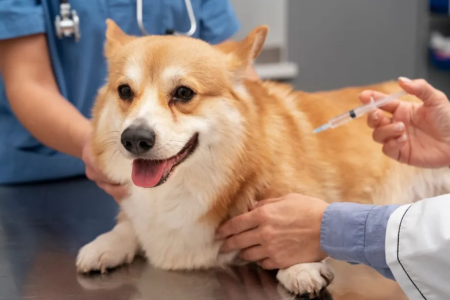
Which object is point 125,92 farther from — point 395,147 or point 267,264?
point 395,147

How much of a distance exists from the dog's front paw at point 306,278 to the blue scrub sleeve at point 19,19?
2.66 ft

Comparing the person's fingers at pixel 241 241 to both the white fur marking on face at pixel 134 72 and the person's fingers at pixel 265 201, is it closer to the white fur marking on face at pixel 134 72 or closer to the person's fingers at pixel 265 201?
the person's fingers at pixel 265 201

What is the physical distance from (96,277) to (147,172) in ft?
0.71

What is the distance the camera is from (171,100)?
3.24ft

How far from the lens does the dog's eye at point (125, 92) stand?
102 cm

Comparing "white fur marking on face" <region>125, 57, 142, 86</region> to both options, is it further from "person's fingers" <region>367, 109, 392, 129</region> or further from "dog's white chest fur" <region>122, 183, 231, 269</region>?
"person's fingers" <region>367, 109, 392, 129</region>

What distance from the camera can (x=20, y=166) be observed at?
55.6 inches

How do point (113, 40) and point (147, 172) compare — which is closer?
point (147, 172)

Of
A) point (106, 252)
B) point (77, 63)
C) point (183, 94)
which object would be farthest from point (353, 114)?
point (77, 63)

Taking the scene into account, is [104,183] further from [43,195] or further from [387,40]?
[387,40]

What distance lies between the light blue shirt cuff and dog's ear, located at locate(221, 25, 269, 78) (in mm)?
360

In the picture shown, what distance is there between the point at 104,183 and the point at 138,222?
12 centimetres

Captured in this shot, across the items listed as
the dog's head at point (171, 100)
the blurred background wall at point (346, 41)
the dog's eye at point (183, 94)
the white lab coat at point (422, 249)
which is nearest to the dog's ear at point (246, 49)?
the dog's head at point (171, 100)

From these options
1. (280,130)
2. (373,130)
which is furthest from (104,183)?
(373,130)
